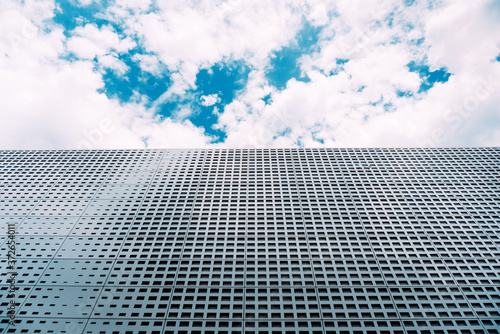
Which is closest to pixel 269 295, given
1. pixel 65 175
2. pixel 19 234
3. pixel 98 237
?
pixel 98 237

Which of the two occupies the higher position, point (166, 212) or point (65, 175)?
point (65, 175)

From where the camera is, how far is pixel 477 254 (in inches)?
1362

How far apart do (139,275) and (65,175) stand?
866 inches

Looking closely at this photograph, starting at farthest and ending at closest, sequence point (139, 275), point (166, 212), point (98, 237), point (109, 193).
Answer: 1. point (109, 193)
2. point (166, 212)
3. point (98, 237)
4. point (139, 275)

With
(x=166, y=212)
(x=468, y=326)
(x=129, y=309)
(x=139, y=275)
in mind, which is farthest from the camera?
(x=166, y=212)

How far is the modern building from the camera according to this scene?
29.0 m

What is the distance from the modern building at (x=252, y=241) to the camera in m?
29.0

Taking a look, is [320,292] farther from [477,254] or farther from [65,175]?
[65,175]

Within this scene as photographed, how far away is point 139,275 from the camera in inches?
1296

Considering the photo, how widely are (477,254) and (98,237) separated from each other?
37903mm

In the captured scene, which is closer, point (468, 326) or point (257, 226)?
point (468, 326)

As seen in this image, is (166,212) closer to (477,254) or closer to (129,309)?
(129,309)

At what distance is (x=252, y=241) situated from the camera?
3644cm

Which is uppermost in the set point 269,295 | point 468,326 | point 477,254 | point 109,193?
point 109,193
